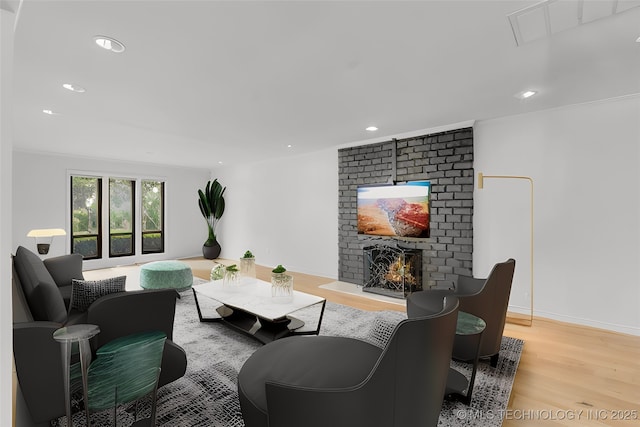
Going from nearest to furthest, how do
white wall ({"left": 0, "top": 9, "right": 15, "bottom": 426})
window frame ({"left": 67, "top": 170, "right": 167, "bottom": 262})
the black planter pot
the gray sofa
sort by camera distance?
1. white wall ({"left": 0, "top": 9, "right": 15, "bottom": 426})
2. the gray sofa
3. window frame ({"left": 67, "top": 170, "right": 167, "bottom": 262})
4. the black planter pot

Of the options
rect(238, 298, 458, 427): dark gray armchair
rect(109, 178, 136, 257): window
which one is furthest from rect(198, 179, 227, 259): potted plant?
rect(238, 298, 458, 427): dark gray armchair

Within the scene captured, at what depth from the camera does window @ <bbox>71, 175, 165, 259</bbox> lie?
6.41 metres

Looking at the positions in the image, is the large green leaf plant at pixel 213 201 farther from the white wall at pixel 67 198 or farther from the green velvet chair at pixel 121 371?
the green velvet chair at pixel 121 371

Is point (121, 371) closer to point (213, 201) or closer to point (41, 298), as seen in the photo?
point (41, 298)

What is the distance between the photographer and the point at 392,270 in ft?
14.8

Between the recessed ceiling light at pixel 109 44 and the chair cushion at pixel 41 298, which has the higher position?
the recessed ceiling light at pixel 109 44

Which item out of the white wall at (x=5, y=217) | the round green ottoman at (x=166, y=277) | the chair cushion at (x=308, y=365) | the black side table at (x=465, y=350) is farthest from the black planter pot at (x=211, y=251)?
the white wall at (x=5, y=217)

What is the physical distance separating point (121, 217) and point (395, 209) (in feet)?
20.4

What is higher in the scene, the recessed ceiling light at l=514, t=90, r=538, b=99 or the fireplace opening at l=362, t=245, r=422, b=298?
the recessed ceiling light at l=514, t=90, r=538, b=99

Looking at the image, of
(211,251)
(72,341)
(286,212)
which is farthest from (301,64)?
(211,251)

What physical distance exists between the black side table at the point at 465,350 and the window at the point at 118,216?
724cm

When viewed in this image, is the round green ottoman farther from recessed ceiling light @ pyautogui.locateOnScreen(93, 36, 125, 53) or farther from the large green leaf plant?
the large green leaf plant

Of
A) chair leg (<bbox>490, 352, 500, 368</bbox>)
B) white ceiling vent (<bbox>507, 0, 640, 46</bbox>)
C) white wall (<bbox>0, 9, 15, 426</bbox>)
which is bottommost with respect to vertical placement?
chair leg (<bbox>490, 352, 500, 368</bbox>)

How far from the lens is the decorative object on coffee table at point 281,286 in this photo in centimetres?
282
